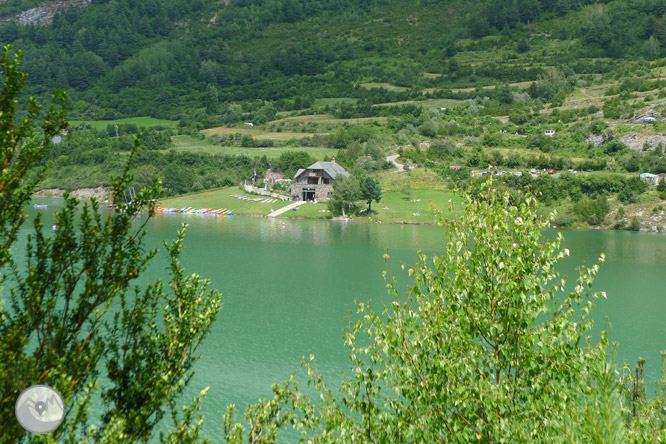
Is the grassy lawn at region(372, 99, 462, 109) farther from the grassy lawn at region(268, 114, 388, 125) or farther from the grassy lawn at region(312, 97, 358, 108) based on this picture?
the grassy lawn at region(268, 114, 388, 125)

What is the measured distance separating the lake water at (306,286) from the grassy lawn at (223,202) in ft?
21.0

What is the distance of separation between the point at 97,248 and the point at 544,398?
5.61 m

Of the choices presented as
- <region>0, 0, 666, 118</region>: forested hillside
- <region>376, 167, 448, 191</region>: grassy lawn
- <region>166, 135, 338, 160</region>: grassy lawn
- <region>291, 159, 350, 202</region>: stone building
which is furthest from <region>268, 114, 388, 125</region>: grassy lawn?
<region>291, 159, 350, 202</region>: stone building

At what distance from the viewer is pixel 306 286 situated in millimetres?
34719

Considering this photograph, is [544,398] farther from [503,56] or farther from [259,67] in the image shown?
[259,67]

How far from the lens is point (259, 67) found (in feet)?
597

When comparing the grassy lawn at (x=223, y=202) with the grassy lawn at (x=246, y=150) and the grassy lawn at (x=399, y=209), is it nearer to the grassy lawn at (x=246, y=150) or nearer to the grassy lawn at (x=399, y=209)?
the grassy lawn at (x=399, y=209)

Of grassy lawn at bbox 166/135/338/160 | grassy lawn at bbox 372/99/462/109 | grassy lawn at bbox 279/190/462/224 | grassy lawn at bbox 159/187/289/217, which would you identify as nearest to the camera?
grassy lawn at bbox 279/190/462/224

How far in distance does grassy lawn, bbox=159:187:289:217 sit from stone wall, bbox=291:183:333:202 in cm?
340

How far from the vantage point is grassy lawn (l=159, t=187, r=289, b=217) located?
7275 centimetres

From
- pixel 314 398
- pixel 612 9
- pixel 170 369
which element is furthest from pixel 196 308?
pixel 612 9

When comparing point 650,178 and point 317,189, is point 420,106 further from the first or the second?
point 650,178

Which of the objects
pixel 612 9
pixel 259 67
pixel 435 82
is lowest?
pixel 435 82

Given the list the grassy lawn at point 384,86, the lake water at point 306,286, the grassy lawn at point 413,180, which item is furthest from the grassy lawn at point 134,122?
the grassy lawn at point 413,180
